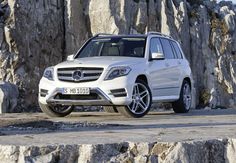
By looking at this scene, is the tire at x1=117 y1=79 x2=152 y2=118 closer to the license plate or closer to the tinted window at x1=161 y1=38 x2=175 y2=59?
the license plate

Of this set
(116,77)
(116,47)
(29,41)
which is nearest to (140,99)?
(116,77)

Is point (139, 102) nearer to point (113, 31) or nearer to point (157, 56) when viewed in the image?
point (157, 56)

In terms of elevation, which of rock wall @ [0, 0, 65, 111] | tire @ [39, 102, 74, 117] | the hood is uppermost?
rock wall @ [0, 0, 65, 111]

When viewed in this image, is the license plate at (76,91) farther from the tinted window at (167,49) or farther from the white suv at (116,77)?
the tinted window at (167,49)

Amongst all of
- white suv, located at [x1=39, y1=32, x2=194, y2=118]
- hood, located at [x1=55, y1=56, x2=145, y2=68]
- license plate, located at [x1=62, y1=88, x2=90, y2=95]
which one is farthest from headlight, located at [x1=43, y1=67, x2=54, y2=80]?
license plate, located at [x1=62, y1=88, x2=90, y2=95]

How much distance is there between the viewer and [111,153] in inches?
233

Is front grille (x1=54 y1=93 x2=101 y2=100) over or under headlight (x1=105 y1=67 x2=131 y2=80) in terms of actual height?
under

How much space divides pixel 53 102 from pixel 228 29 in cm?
2984

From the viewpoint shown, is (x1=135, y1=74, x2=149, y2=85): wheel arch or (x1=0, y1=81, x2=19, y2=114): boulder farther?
(x1=0, y1=81, x2=19, y2=114): boulder

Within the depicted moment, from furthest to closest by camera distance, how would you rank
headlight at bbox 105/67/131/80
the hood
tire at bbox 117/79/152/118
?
tire at bbox 117/79/152/118
the hood
headlight at bbox 105/67/131/80

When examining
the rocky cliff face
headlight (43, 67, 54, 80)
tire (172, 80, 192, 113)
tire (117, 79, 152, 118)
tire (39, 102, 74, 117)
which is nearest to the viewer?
tire (117, 79, 152, 118)

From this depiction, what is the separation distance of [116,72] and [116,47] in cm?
165

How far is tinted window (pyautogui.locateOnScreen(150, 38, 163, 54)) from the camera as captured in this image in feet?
42.6

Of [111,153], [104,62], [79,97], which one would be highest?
[104,62]
